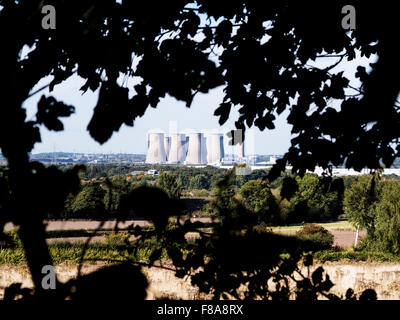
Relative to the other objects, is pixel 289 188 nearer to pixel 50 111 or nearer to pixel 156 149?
pixel 50 111

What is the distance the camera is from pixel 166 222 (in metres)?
1.26

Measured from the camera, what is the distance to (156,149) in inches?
2918

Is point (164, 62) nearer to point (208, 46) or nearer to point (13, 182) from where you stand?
point (13, 182)

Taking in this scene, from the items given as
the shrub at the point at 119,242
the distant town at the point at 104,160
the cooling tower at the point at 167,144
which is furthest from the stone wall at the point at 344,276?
the cooling tower at the point at 167,144

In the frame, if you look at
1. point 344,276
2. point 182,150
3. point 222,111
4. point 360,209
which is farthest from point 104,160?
point 222,111

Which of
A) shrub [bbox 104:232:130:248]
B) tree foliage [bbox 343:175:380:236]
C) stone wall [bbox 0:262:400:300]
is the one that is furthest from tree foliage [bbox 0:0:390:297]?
tree foliage [bbox 343:175:380:236]

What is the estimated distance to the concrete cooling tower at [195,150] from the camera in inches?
2795

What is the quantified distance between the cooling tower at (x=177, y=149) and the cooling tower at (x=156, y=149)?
6.81 ft

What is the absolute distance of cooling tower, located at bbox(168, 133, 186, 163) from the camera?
75.3 m

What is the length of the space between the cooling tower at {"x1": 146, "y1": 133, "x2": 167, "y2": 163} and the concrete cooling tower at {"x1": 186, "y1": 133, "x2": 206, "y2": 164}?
24.1ft

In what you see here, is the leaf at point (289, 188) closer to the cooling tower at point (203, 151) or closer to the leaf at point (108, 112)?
the leaf at point (108, 112)

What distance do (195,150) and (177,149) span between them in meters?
5.89

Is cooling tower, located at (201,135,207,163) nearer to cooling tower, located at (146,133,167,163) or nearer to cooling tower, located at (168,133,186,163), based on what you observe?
cooling tower, located at (168,133,186,163)

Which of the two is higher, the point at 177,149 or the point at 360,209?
the point at 177,149
